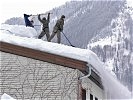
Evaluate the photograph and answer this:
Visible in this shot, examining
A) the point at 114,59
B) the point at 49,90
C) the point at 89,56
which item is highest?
the point at 114,59

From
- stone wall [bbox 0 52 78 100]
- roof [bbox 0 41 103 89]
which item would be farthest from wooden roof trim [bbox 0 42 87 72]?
stone wall [bbox 0 52 78 100]

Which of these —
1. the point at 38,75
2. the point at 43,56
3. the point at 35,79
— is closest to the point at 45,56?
the point at 43,56

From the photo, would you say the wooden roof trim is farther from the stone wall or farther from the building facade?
the stone wall

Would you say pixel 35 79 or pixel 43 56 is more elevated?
pixel 43 56

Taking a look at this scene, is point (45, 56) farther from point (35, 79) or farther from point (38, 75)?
point (35, 79)

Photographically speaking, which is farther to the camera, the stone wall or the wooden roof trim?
the stone wall

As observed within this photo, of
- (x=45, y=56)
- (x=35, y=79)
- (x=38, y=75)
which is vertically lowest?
(x=35, y=79)

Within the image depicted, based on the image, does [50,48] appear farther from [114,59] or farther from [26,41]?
[114,59]

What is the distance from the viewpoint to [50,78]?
46.1 ft

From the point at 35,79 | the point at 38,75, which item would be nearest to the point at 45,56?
the point at 38,75

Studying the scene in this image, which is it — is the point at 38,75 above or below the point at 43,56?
below

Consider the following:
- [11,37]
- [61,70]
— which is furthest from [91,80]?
[11,37]

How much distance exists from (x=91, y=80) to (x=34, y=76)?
6.99 feet

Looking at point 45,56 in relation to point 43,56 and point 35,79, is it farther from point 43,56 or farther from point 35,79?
point 35,79
